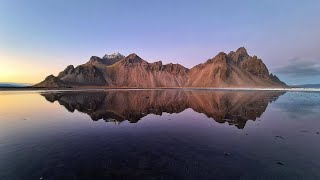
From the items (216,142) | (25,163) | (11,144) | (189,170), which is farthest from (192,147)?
(11,144)

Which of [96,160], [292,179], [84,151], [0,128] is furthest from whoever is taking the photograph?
[0,128]

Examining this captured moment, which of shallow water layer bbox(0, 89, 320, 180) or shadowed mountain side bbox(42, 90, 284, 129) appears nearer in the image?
shallow water layer bbox(0, 89, 320, 180)

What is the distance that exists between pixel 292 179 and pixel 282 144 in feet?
22.9

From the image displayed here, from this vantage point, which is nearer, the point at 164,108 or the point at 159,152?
the point at 159,152

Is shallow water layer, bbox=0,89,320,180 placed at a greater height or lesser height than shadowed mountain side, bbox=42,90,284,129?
lesser

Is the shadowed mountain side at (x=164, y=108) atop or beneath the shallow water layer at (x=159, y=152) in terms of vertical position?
atop

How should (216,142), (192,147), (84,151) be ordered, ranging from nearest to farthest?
1. (84,151)
2. (192,147)
3. (216,142)

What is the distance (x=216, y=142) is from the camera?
743 inches

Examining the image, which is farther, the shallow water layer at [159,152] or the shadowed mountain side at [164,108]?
the shadowed mountain side at [164,108]

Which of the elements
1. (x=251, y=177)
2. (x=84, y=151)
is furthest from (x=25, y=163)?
(x=251, y=177)

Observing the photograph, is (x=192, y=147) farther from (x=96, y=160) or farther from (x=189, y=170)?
(x=96, y=160)

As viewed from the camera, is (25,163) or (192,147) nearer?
(25,163)

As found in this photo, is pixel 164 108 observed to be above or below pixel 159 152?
above

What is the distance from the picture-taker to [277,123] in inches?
1081
